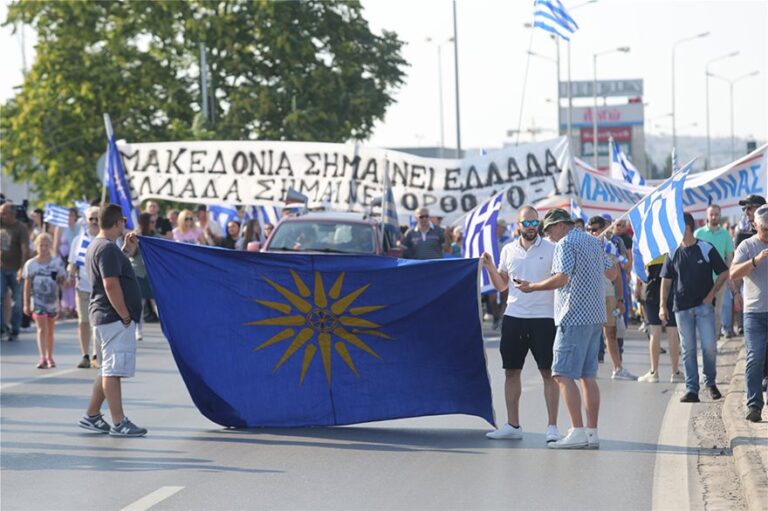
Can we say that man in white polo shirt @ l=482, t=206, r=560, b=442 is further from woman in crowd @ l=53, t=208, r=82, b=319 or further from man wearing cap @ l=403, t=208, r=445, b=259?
woman in crowd @ l=53, t=208, r=82, b=319

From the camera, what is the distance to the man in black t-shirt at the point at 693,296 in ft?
43.0

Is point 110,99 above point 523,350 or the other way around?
above

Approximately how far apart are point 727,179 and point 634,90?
523 feet

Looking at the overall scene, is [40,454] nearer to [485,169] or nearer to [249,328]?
[249,328]

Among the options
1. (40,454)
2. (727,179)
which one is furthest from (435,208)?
(40,454)

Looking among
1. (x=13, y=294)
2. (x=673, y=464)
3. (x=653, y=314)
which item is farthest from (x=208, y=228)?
(x=673, y=464)

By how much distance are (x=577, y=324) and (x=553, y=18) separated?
11520mm

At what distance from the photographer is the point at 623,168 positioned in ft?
83.4

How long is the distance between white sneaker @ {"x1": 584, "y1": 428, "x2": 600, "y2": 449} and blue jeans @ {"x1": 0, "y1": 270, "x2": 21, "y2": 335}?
37.3 feet

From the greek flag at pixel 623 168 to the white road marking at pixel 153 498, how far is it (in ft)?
55.6

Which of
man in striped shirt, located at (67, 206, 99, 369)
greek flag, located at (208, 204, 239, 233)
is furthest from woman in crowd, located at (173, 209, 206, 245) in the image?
greek flag, located at (208, 204, 239, 233)

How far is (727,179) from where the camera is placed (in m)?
18.3

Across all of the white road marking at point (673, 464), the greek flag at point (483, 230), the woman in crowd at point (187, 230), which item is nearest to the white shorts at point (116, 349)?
the white road marking at point (673, 464)

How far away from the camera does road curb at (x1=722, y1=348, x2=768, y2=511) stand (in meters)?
8.26
